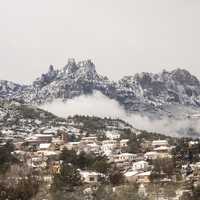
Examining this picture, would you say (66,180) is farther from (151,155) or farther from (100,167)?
(151,155)

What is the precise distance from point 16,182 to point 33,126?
104618 mm

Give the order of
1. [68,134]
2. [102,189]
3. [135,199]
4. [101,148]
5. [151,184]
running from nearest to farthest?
[135,199], [102,189], [151,184], [101,148], [68,134]

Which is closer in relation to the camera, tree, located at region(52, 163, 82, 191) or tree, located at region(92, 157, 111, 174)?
tree, located at region(52, 163, 82, 191)

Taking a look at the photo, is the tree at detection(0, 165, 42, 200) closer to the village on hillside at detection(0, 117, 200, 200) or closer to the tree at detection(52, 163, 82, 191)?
the village on hillside at detection(0, 117, 200, 200)

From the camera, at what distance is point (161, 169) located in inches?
4390

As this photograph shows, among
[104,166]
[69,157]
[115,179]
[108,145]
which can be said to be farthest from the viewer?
[108,145]

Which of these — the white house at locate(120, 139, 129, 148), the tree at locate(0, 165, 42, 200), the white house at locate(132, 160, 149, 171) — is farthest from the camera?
the white house at locate(120, 139, 129, 148)

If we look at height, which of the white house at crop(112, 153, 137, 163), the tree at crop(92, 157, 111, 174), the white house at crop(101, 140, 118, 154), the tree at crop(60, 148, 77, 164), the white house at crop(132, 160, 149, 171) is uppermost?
the white house at crop(101, 140, 118, 154)

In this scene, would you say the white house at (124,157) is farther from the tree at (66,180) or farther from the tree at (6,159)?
the tree at (66,180)

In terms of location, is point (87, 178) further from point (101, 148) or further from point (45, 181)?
point (101, 148)

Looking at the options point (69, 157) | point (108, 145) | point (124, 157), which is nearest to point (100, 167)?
point (69, 157)

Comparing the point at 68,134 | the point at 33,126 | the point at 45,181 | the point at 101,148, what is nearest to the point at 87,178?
the point at 45,181

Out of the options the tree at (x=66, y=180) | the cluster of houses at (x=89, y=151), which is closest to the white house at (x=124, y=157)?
the cluster of houses at (x=89, y=151)

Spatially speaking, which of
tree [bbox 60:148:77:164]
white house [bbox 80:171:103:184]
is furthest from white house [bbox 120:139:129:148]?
white house [bbox 80:171:103:184]
